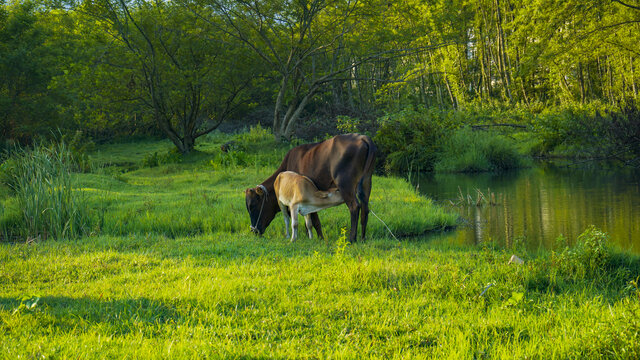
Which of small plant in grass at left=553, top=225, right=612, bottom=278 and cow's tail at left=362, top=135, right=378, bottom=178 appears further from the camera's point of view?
cow's tail at left=362, top=135, right=378, bottom=178

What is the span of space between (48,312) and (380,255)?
3757 mm

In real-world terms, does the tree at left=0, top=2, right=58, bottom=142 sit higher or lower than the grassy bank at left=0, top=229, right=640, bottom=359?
higher

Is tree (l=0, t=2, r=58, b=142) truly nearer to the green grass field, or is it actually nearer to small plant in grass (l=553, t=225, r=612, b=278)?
the green grass field

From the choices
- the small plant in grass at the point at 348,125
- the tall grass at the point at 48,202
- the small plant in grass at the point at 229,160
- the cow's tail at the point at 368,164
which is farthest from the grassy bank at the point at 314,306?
the small plant in grass at the point at 348,125

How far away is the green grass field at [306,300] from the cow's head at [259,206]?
0.26 m

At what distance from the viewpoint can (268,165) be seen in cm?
1936

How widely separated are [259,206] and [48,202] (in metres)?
3.56

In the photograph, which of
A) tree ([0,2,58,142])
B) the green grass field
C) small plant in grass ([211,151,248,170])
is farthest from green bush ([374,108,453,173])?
tree ([0,2,58,142])

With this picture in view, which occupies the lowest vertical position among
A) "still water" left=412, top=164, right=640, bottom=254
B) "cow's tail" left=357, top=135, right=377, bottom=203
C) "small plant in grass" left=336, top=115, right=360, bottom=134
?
"still water" left=412, top=164, right=640, bottom=254

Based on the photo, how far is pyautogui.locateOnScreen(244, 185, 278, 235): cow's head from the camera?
8695 millimetres

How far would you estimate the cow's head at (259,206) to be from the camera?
870 cm

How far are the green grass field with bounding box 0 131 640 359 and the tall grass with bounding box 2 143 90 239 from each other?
317 mm

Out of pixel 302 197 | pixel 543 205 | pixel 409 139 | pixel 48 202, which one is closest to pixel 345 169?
pixel 302 197

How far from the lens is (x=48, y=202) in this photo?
9008 millimetres
